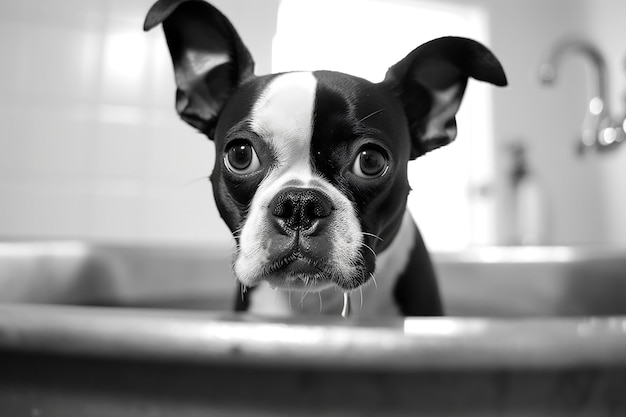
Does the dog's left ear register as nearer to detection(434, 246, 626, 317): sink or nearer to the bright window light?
the bright window light

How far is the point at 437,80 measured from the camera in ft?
1.22

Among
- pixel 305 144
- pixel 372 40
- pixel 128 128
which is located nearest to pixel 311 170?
pixel 305 144

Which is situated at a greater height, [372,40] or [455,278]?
[372,40]

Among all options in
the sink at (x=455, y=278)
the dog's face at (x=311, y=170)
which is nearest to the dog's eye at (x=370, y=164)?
the dog's face at (x=311, y=170)

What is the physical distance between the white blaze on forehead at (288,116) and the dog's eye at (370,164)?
31mm

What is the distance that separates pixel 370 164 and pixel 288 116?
6cm

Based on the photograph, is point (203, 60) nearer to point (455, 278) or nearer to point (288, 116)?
point (288, 116)

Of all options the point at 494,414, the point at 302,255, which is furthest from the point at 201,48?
the point at 494,414

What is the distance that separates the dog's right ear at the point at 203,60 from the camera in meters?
0.34

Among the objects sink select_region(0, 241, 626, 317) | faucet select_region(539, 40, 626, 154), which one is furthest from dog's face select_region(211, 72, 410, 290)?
faucet select_region(539, 40, 626, 154)

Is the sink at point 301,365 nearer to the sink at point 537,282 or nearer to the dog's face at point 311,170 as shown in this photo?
the dog's face at point 311,170

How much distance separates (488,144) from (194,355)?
3.55 feet

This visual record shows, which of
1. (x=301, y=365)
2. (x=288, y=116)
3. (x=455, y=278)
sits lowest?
(x=455, y=278)

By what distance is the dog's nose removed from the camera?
0.31 m
